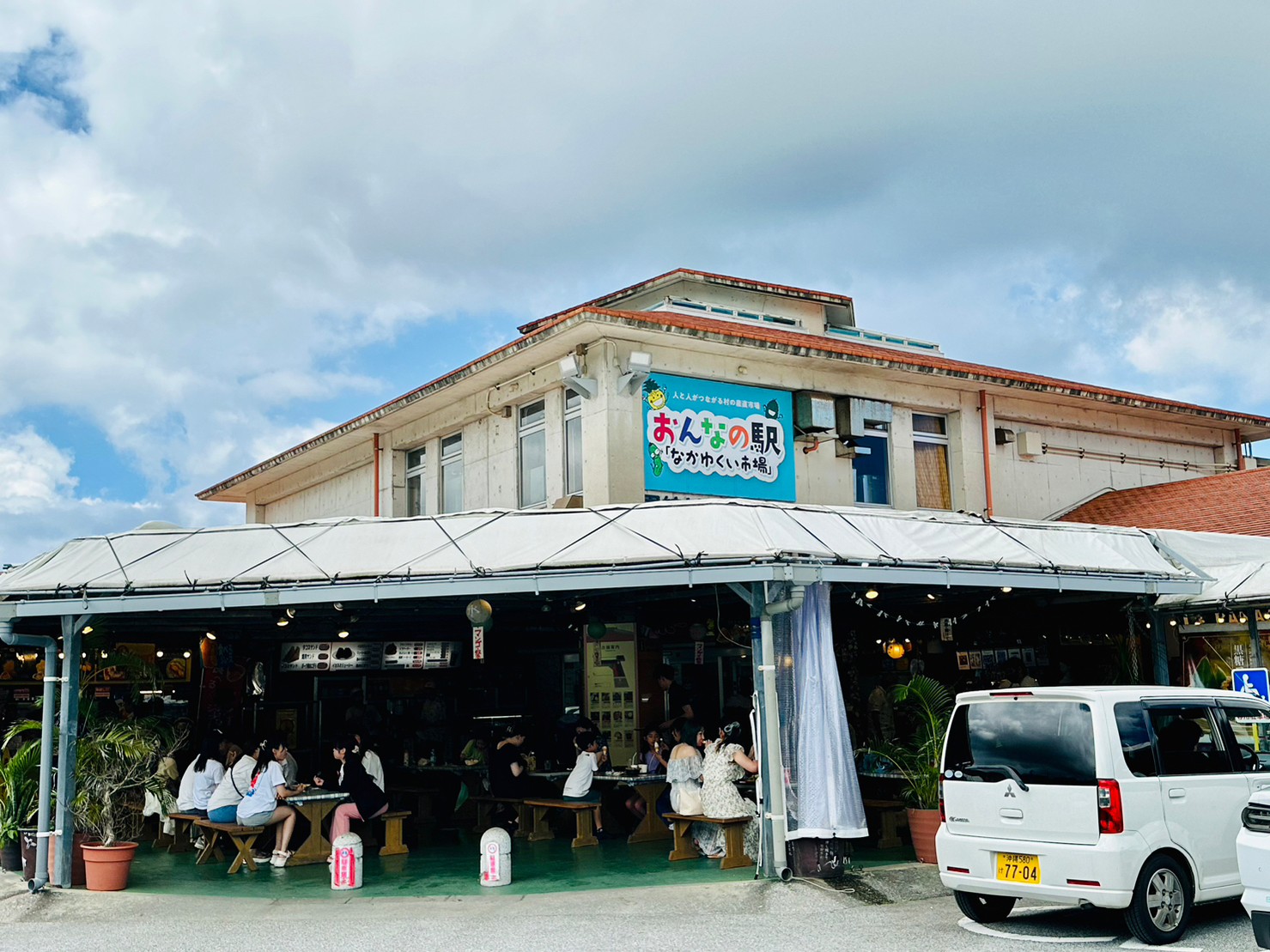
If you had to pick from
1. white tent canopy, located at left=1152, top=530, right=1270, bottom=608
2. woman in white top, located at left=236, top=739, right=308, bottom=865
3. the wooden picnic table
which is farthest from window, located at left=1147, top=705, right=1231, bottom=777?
woman in white top, located at left=236, top=739, right=308, bottom=865

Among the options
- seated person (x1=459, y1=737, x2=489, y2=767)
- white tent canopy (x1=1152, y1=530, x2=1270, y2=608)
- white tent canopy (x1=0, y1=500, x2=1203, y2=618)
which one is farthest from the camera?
seated person (x1=459, y1=737, x2=489, y2=767)

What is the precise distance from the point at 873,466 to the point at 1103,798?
10171mm

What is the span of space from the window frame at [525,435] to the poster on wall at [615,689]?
7.00 feet

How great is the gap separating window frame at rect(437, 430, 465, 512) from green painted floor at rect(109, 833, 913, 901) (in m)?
6.55

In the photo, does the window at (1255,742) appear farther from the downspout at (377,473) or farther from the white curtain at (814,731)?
the downspout at (377,473)

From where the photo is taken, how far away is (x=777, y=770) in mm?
10852

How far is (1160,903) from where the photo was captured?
26.5 ft

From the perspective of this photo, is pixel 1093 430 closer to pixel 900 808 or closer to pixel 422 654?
pixel 900 808

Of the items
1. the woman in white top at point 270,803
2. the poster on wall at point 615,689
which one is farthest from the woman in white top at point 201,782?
the poster on wall at point 615,689

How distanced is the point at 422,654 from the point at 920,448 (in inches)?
319

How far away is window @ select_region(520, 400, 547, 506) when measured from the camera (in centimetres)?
1709

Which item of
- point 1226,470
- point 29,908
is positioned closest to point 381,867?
point 29,908

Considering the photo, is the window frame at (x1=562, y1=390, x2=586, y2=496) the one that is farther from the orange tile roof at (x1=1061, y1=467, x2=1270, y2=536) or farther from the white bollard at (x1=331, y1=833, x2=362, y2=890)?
the orange tile roof at (x1=1061, y1=467, x2=1270, y2=536)

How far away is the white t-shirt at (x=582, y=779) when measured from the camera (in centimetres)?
1409
